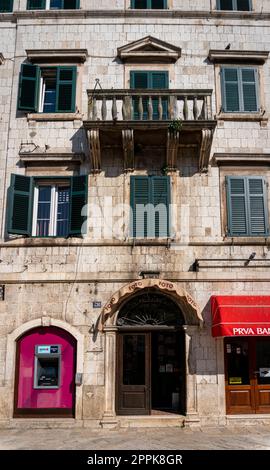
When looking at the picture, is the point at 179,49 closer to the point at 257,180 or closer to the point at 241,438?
the point at 257,180

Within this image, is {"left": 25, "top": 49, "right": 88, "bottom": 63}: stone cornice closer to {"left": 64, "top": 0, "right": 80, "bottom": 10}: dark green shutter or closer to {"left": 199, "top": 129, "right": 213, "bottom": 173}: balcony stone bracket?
{"left": 64, "top": 0, "right": 80, "bottom": 10}: dark green shutter

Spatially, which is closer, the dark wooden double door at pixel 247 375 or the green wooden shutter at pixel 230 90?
the dark wooden double door at pixel 247 375

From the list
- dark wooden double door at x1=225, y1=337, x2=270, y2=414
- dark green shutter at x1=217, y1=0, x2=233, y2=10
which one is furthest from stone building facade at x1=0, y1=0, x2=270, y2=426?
dark green shutter at x1=217, y1=0, x2=233, y2=10

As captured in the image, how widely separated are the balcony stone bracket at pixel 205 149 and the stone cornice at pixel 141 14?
464 centimetres

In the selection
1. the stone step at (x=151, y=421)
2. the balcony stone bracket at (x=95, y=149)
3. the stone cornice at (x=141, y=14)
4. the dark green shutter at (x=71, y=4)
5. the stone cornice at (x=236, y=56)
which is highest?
the dark green shutter at (x=71, y=4)

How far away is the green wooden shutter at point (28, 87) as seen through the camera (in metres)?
14.0

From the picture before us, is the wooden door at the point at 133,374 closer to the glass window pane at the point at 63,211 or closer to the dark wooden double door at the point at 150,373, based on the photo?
the dark wooden double door at the point at 150,373

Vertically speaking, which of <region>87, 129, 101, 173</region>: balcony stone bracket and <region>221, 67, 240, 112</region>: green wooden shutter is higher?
<region>221, 67, 240, 112</region>: green wooden shutter

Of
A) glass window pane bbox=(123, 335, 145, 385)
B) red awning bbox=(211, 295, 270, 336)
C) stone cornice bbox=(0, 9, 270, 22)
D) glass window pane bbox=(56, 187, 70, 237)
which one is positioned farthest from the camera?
stone cornice bbox=(0, 9, 270, 22)

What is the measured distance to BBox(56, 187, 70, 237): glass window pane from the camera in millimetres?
13484

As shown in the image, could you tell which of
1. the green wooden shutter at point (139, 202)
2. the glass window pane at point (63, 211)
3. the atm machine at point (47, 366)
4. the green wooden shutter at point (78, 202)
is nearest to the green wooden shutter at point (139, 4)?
the green wooden shutter at point (139, 202)

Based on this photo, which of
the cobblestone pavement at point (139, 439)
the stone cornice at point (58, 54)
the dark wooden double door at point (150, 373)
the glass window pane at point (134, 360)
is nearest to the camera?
the cobblestone pavement at point (139, 439)

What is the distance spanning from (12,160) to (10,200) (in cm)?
140

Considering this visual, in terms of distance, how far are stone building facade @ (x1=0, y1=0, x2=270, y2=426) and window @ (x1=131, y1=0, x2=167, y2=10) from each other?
0.22 m
